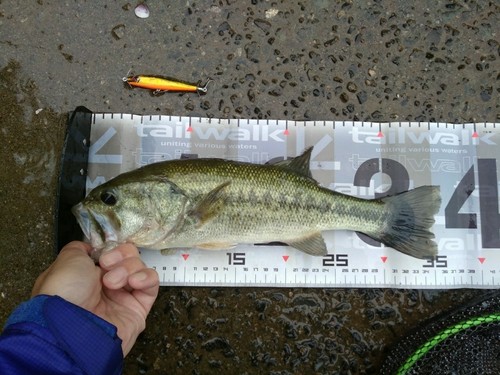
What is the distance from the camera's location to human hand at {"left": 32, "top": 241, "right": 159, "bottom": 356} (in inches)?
99.1

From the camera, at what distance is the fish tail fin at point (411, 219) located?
10.8 feet

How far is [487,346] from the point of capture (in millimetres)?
3285

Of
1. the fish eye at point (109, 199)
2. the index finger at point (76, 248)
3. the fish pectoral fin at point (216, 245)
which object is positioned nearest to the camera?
the index finger at point (76, 248)

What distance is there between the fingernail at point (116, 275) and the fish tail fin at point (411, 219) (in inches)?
71.9

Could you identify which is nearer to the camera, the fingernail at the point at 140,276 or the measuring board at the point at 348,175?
the fingernail at the point at 140,276

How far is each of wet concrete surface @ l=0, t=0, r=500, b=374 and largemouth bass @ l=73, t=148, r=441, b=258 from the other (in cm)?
48

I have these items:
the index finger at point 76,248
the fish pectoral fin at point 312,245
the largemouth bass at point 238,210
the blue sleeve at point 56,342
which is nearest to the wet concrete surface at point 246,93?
the fish pectoral fin at point 312,245

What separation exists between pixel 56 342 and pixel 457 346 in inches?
105

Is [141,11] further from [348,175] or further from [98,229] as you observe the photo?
[348,175]

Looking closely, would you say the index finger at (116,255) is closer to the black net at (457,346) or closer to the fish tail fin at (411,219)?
the fish tail fin at (411,219)

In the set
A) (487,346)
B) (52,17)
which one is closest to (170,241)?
(52,17)

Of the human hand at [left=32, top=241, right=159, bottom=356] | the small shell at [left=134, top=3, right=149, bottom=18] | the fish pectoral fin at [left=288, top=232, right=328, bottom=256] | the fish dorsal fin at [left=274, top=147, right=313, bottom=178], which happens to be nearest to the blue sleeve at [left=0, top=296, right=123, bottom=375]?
the human hand at [left=32, top=241, right=159, bottom=356]

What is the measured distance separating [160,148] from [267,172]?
884mm

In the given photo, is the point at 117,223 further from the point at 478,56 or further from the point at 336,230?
the point at 478,56
